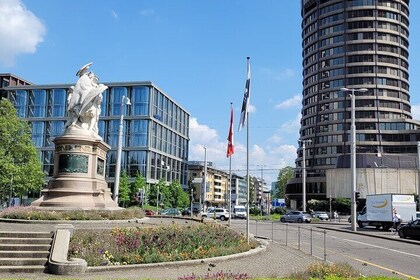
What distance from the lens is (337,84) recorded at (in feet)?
368

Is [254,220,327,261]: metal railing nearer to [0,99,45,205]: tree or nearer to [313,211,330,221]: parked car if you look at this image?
[0,99,45,205]: tree

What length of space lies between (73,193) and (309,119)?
102 meters

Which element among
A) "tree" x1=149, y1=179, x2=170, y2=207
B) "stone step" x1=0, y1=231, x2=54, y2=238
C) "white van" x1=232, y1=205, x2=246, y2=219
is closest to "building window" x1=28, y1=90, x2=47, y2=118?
"tree" x1=149, y1=179, x2=170, y2=207

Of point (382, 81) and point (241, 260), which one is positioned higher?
point (382, 81)

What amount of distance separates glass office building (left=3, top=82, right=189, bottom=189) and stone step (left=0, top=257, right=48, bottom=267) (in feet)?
257

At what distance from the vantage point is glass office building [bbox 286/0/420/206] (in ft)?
352

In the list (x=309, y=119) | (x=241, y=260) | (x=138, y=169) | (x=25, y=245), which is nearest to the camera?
(x=25, y=245)

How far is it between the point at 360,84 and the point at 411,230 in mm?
85612

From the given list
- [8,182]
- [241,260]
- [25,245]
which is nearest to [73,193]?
[25,245]

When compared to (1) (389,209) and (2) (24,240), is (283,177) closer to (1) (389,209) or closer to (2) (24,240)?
(1) (389,209)

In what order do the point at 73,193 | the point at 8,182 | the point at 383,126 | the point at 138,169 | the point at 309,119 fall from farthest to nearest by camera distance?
the point at 309,119, the point at 383,126, the point at 138,169, the point at 8,182, the point at 73,193

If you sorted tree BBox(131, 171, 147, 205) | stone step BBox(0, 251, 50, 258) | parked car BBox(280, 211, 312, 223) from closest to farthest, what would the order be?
1. stone step BBox(0, 251, 50, 258)
2. parked car BBox(280, 211, 312, 223)
3. tree BBox(131, 171, 147, 205)

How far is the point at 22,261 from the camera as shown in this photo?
41.0 ft

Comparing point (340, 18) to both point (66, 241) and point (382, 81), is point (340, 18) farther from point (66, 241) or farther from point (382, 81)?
point (66, 241)
